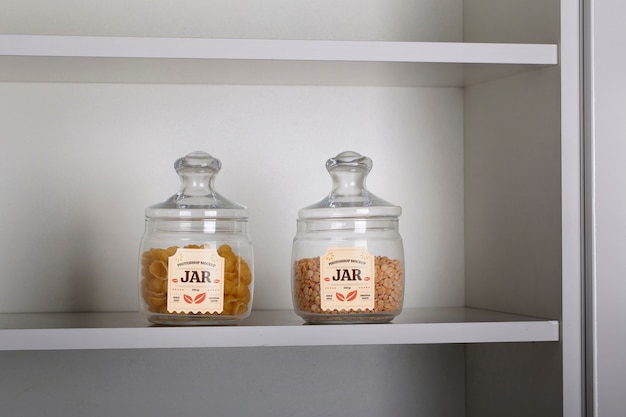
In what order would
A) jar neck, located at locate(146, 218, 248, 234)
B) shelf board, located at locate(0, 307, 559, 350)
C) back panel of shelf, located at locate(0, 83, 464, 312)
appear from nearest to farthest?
shelf board, located at locate(0, 307, 559, 350), jar neck, located at locate(146, 218, 248, 234), back panel of shelf, located at locate(0, 83, 464, 312)

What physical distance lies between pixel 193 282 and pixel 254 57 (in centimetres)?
36

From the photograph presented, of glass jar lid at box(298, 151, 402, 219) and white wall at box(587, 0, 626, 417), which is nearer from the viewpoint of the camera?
white wall at box(587, 0, 626, 417)

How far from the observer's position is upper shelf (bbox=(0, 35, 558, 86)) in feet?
4.01

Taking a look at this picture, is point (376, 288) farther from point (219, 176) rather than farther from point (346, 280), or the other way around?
point (219, 176)

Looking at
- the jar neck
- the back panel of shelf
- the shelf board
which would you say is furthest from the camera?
the back panel of shelf

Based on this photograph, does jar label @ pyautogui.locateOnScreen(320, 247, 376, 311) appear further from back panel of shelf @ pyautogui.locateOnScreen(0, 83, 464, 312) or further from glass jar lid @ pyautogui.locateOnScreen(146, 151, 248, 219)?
back panel of shelf @ pyautogui.locateOnScreen(0, 83, 464, 312)

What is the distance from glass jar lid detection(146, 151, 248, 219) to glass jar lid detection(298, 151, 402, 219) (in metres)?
0.13

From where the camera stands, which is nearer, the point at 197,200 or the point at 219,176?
the point at 197,200

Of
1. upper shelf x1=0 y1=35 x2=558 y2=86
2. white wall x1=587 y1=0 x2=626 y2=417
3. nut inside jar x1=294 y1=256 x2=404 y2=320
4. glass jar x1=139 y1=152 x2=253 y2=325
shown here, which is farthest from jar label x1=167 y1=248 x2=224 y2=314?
white wall x1=587 y1=0 x2=626 y2=417

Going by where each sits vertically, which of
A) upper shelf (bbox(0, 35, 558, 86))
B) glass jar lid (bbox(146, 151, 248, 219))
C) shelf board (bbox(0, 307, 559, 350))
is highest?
→ upper shelf (bbox(0, 35, 558, 86))

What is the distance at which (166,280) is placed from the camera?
4.06 ft

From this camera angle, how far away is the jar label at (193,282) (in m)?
1.22

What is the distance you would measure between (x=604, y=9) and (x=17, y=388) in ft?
4.10

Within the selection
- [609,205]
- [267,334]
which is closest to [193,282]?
[267,334]
